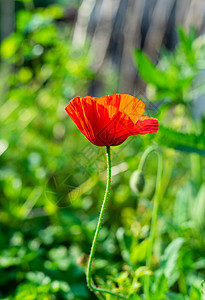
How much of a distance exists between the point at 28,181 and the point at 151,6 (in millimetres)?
1350

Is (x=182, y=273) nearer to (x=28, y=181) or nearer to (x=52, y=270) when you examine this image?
(x=52, y=270)

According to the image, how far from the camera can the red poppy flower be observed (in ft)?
1.63

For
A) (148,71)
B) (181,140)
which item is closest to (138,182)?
(181,140)

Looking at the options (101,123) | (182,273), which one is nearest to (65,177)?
(182,273)

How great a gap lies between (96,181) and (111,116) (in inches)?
27.3

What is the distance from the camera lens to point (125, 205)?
140cm

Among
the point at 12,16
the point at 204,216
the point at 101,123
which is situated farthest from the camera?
the point at 12,16

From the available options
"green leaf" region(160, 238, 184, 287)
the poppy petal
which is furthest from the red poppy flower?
"green leaf" region(160, 238, 184, 287)

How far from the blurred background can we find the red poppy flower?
0.86 ft

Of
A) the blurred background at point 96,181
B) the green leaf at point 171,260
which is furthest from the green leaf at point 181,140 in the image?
the green leaf at point 171,260

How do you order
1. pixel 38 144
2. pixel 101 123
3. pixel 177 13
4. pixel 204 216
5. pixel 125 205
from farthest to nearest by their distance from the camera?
pixel 177 13 → pixel 38 144 → pixel 125 205 → pixel 204 216 → pixel 101 123

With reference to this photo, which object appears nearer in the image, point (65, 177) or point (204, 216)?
point (204, 216)

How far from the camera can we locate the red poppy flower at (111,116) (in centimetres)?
50

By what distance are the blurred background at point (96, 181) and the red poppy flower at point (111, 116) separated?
26 cm
